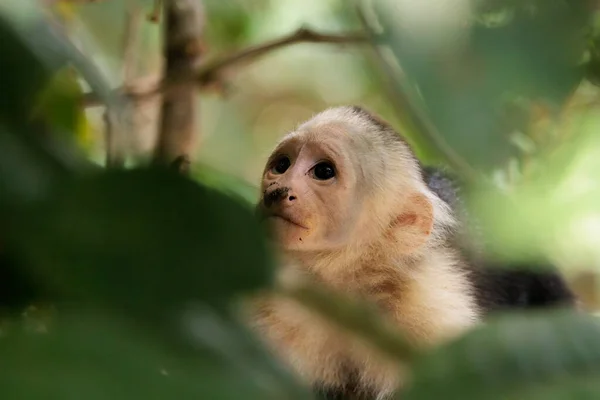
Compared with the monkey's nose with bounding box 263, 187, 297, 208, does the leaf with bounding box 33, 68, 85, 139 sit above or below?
below

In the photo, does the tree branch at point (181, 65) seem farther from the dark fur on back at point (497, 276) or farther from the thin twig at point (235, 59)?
the dark fur on back at point (497, 276)

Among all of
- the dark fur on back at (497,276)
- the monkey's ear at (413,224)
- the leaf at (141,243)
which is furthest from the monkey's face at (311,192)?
the leaf at (141,243)

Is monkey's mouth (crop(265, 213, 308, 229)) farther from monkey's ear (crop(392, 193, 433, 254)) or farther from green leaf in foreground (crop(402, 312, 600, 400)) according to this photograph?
green leaf in foreground (crop(402, 312, 600, 400))

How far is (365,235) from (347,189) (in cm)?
10

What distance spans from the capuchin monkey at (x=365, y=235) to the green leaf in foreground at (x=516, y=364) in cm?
73

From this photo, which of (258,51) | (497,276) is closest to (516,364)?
(258,51)

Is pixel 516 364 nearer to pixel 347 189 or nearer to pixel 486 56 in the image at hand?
pixel 486 56

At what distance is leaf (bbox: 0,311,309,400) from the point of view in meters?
0.27

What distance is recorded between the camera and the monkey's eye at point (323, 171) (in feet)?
4.34

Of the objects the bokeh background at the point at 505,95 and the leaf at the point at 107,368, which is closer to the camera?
the leaf at the point at 107,368

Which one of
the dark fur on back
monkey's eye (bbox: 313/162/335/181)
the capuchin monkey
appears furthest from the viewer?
the dark fur on back

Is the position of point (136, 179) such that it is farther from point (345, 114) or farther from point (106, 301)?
point (345, 114)

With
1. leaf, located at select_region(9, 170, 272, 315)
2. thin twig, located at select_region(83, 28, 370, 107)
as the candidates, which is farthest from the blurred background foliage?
thin twig, located at select_region(83, 28, 370, 107)

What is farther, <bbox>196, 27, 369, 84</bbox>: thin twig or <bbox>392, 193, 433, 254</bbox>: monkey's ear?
<bbox>392, 193, 433, 254</bbox>: monkey's ear
